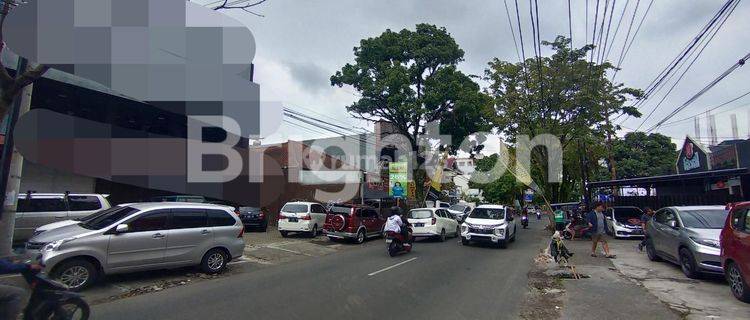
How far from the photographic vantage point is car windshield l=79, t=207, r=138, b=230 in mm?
8668

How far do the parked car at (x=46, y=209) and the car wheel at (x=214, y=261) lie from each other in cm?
539

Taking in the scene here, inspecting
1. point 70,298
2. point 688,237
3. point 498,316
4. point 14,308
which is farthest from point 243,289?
point 688,237

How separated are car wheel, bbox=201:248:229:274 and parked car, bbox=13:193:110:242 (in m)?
5.39

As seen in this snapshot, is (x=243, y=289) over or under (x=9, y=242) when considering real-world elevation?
under

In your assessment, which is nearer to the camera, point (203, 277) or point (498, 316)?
point (498, 316)

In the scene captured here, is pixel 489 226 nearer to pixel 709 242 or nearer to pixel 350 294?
pixel 709 242

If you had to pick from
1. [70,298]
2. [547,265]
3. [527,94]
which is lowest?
[547,265]

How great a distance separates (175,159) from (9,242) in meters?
11.8

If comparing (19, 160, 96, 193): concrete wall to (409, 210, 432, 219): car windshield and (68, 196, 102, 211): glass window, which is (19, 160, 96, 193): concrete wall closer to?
(68, 196, 102, 211): glass window

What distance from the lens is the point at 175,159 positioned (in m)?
21.0

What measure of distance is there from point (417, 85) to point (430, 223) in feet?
35.4

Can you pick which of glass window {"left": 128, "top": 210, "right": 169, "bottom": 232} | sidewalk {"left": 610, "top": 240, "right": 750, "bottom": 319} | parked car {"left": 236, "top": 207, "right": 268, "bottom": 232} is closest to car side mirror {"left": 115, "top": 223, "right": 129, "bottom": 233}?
glass window {"left": 128, "top": 210, "right": 169, "bottom": 232}

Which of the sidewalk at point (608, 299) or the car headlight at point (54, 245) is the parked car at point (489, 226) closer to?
the sidewalk at point (608, 299)

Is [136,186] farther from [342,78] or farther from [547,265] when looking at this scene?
[547,265]
